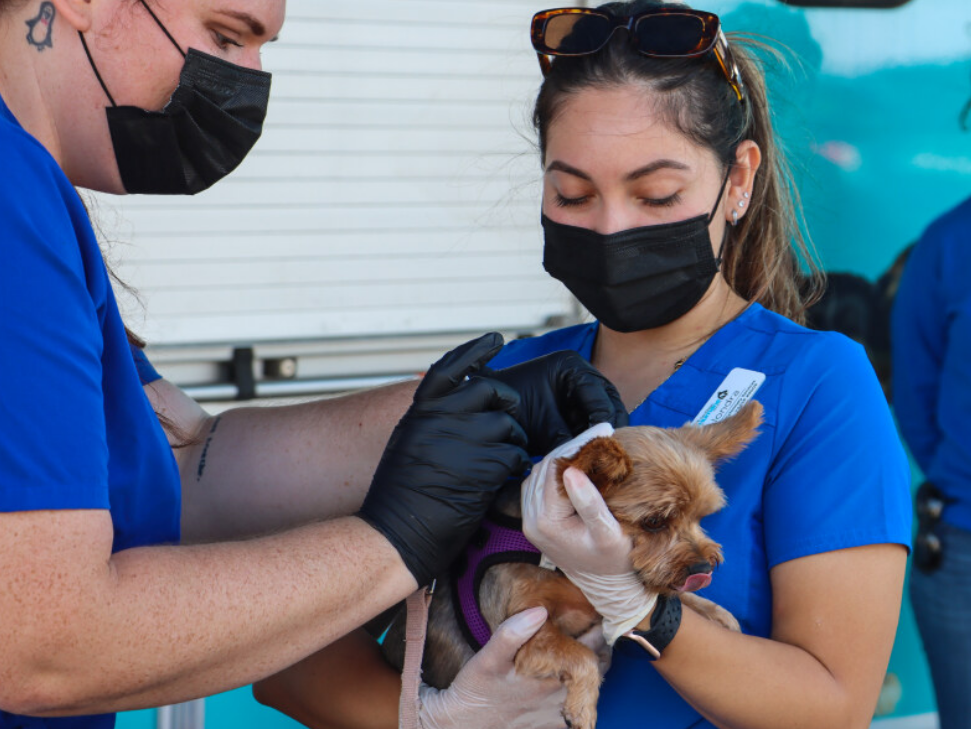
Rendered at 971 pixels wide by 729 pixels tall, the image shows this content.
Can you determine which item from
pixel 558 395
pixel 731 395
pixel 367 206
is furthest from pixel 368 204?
pixel 731 395

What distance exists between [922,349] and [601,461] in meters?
2.78

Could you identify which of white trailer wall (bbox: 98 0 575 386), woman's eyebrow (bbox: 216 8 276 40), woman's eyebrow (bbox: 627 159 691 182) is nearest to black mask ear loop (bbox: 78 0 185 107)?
woman's eyebrow (bbox: 216 8 276 40)

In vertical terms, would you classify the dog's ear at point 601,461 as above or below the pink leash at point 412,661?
above

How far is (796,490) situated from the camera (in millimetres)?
1750

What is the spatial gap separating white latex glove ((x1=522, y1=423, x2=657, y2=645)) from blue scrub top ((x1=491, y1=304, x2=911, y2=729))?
20 cm

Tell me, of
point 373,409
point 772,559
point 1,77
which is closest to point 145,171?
point 1,77

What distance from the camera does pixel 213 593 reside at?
1458 millimetres

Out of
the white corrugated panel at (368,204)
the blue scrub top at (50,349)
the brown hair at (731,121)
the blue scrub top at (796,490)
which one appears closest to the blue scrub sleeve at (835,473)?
the blue scrub top at (796,490)

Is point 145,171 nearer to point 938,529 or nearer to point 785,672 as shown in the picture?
point 785,672

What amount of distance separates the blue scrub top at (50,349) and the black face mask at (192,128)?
0.31 meters

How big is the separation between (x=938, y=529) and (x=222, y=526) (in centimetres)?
273

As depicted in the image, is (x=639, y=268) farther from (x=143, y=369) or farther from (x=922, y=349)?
(x=922, y=349)

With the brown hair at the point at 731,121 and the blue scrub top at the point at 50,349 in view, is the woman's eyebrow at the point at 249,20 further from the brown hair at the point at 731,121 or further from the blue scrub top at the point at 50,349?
the brown hair at the point at 731,121

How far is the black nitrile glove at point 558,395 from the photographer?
1927 millimetres
